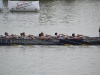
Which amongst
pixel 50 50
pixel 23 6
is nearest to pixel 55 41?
pixel 50 50

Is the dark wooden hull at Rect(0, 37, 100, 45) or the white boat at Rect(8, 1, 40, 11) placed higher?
the white boat at Rect(8, 1, 40, 11)

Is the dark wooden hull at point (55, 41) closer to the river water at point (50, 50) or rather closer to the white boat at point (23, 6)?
the river water at point (50, 50)

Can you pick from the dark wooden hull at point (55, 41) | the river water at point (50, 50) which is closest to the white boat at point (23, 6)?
the river water at point (50, 50)

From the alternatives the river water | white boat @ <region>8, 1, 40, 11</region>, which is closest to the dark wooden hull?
the river water

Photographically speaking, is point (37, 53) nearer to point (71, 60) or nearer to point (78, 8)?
point (71, 60)

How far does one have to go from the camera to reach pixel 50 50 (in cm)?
5503

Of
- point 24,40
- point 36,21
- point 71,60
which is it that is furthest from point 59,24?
point 71,60

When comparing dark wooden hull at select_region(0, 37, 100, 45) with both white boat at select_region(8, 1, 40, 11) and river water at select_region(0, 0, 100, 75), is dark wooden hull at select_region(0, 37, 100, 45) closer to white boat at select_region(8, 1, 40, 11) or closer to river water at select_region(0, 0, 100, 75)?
river water at select_region(0, 0, 100, 75)

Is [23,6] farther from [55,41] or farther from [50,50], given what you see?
[50,50]

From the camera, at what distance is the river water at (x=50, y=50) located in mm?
48594

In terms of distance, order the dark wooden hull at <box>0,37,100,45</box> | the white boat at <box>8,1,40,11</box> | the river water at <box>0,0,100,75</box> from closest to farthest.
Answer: the river water at <box>0,0,100,75</box>
the dark wooden hull at <box>0,37,100,45</box>
the white boat at <box>8,1,40,11</box>

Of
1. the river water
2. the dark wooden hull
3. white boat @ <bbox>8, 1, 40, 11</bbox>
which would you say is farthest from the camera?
white boat @ <bbox>8, 1, 40, 11</bbox>

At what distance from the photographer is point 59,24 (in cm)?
7156

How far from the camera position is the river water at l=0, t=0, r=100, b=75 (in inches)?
1913
